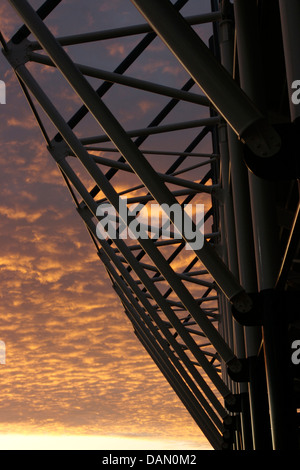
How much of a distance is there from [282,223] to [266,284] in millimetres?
6066

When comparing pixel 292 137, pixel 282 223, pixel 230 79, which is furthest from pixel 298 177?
pixel 282 223

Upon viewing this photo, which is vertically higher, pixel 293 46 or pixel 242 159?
pixel 242 159

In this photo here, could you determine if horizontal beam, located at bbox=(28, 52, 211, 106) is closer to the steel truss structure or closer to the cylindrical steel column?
the steel truss structure

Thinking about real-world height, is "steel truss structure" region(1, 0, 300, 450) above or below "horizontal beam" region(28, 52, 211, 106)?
below

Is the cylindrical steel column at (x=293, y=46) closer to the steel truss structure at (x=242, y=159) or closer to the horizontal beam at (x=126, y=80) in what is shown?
the steel truss structure at (x=242, y=159)

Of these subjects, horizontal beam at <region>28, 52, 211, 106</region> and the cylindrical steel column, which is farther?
horizontal beam at <region>28, 52, 211, 106</region>

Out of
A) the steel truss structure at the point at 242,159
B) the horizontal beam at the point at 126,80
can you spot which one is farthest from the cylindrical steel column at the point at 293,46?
the horizontal beam at the point at 126,80

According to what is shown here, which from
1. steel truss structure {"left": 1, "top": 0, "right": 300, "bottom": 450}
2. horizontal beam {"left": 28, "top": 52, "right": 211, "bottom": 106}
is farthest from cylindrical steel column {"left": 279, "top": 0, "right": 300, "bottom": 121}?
horizontal beam {"left": 28, "top": 52, "right": 211, "bottom": 106}

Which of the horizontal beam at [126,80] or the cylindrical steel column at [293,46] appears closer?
the cylindrical steel column at [293,46]

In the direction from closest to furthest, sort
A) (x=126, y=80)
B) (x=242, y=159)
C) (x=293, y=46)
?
(x=293, y=46), (x=242, y=159), (x=126, y=80)

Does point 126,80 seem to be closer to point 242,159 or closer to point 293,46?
point 242,159

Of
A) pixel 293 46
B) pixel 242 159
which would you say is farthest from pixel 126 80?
pixel 293 46

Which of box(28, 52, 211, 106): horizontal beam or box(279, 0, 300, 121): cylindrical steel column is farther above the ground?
box(28, 52, 211, 106): horizontal beam
